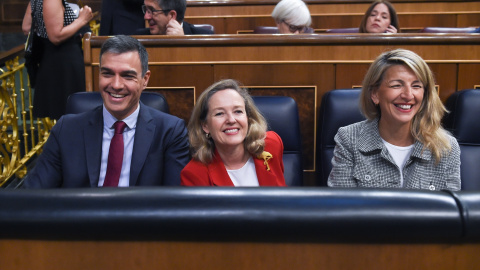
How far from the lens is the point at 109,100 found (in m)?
1.64

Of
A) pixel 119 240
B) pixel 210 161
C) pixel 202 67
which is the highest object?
pixel 202 67

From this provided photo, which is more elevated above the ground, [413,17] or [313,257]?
[413,17]

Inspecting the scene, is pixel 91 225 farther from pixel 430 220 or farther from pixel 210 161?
pixel 210 161

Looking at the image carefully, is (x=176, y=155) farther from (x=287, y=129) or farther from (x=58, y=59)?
(x=58, y=59)

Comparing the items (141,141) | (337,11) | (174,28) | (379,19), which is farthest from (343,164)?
(337,11)

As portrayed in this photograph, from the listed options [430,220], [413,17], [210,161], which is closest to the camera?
[430,220]

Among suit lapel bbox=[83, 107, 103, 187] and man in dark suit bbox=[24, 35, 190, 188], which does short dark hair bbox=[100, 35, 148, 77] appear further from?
suit lapel bbox=[83, 107, 103, 187]

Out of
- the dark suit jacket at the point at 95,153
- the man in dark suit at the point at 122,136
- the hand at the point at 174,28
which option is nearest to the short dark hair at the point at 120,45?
the man in dark suit at the point at 122,136

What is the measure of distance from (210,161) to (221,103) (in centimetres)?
18

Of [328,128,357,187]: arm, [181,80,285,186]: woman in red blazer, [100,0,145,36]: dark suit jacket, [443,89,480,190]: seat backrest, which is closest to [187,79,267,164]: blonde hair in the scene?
[181,80,285,186]: woman in red blazer

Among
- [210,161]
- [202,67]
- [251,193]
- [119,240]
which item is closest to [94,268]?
[119,240]

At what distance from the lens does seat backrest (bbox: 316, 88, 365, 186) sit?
1.97 meters

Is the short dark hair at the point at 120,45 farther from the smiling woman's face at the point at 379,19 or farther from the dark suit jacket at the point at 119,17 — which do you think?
the smiling woman's face at the point at 379,19

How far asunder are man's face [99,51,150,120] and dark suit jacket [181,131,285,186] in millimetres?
265
